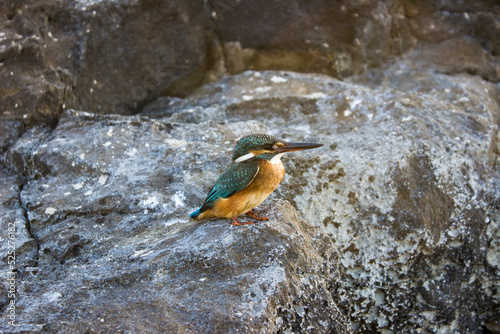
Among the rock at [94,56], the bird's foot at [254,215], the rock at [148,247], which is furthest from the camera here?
the rock at [94,56]

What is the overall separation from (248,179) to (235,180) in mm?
78

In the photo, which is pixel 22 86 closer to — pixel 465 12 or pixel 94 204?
pixel 94 204

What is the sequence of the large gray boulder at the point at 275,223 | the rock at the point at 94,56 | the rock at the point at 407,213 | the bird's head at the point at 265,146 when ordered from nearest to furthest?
the large gray boulder at the point at 275,223 → the bird's head at the point at 265,146 → the rock at the point at 407,213 → the rock at the point at 94,56

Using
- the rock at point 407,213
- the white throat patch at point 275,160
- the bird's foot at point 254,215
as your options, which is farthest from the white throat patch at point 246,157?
the rock at point 407,213

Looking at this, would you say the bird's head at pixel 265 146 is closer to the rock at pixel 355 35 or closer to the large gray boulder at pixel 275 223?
the large gray boulder at pixel 275 223

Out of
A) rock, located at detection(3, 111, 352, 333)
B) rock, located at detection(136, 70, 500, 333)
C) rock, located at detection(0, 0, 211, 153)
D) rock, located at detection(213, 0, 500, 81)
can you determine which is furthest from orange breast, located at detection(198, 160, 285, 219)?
rock, located at detection(213, 0, 500, 81)

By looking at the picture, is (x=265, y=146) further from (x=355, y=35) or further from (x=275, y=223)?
(x=355, y=35)

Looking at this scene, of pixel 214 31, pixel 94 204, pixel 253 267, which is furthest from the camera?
pixel 214 31

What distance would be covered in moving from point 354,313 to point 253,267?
49.7 inches

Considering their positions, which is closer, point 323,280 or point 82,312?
point 82,312

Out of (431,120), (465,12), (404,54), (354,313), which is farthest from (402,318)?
(465,12)

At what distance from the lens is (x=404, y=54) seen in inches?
205

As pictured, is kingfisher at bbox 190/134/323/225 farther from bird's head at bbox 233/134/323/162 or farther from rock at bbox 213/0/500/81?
rock at bbox 213/0/500/81

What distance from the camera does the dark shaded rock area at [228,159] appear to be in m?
2.29
